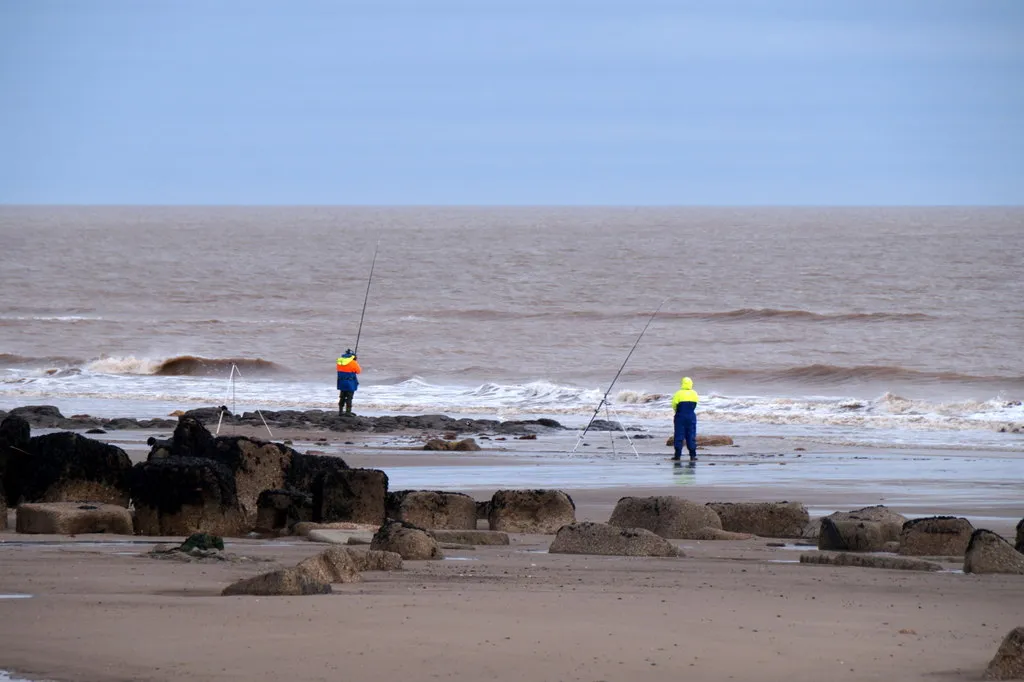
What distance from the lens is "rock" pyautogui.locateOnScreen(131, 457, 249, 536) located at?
9.40 meters

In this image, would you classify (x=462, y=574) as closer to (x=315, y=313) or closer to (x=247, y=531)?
(x=247, y=531)

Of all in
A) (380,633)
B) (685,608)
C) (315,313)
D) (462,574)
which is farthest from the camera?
(315,313)

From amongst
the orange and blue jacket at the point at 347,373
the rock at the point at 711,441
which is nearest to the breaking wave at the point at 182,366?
the orange and blue jacket at the point at 347,373

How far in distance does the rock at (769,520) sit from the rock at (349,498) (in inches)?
90.5

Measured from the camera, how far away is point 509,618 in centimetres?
618

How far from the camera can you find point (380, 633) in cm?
583

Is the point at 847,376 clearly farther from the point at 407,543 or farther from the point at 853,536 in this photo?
the point at 407,543

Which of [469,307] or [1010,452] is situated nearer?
[1010,452]

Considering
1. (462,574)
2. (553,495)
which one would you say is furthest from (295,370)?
(462,574)

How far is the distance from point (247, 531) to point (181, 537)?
49cm

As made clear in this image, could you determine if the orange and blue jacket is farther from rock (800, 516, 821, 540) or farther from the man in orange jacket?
rock (800, 516, 821, 540)

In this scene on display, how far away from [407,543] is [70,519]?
2.45 meters

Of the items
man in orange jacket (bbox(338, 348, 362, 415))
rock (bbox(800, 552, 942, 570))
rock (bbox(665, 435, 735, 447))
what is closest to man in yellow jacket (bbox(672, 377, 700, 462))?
rock (bbox(665, 435, 735, 447))

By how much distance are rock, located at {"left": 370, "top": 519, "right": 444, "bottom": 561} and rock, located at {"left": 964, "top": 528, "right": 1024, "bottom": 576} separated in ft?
9.33
